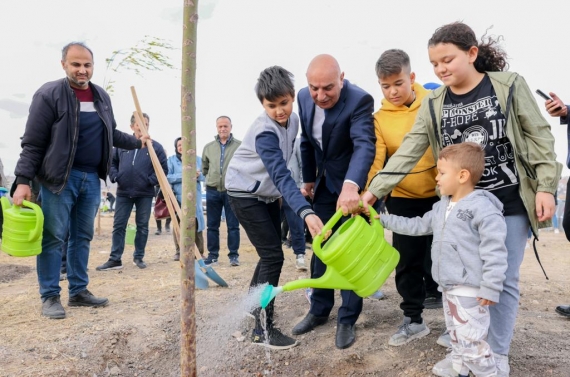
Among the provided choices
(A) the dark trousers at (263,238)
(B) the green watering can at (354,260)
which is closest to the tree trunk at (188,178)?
(B) the green watering can at (354,260)

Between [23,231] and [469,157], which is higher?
[469,157]

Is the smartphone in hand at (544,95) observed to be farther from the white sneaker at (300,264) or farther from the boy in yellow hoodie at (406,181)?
the white sneaker at (300,264)

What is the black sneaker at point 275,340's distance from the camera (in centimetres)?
282

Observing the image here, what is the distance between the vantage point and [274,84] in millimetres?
2621

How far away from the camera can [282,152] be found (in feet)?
9.09

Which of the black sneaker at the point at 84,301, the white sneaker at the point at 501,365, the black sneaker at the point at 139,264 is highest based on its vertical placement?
the white sneaker at the point at 501,365

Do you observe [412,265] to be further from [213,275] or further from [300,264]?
[300,264]

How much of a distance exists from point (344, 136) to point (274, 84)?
0.52 meters

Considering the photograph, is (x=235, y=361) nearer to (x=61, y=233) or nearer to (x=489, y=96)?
(x=61, y=233)

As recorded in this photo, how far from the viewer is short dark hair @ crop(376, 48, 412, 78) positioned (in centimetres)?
262

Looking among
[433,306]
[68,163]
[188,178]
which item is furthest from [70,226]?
[433,306]

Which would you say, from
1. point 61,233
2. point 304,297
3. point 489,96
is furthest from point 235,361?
point 489,96

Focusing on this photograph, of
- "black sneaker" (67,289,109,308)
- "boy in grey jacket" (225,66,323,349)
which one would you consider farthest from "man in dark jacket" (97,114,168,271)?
"boy in grey jacket" (225,66,323,349)

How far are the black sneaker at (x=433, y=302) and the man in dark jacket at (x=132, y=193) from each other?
373cm
